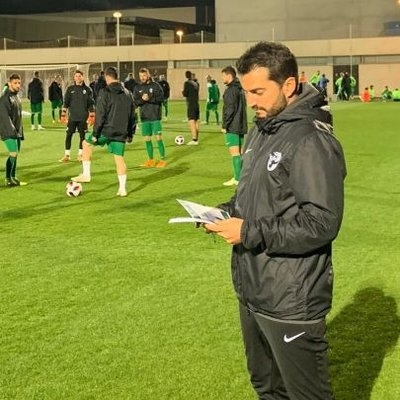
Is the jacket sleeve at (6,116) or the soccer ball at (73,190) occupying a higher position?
the jacket sleeve at (6,116)

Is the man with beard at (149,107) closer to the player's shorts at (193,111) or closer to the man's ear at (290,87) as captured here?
the player's shorts at (193,111)

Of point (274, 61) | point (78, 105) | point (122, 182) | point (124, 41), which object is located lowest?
point (122, 182)

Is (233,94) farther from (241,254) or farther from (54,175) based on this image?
(241,254)

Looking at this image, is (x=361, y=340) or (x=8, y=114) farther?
(x=8, y=114)

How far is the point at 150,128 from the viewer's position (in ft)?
51.3

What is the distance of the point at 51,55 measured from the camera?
5506 cm

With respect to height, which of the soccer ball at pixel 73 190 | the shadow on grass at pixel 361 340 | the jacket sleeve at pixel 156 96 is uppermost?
the jacket sleeve at pixel 156 96

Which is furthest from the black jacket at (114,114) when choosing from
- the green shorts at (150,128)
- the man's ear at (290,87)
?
the man's ear at (290,87)

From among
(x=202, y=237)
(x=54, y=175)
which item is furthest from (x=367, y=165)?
(x=202, y=237)

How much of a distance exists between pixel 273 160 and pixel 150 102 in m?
12.6

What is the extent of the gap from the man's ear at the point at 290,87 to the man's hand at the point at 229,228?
0.54 metres

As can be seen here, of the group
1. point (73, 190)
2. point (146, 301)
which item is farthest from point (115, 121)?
point (146, 301)

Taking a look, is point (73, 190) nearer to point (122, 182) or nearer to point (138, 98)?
point (122, 182)

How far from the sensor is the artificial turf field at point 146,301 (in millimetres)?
4895
